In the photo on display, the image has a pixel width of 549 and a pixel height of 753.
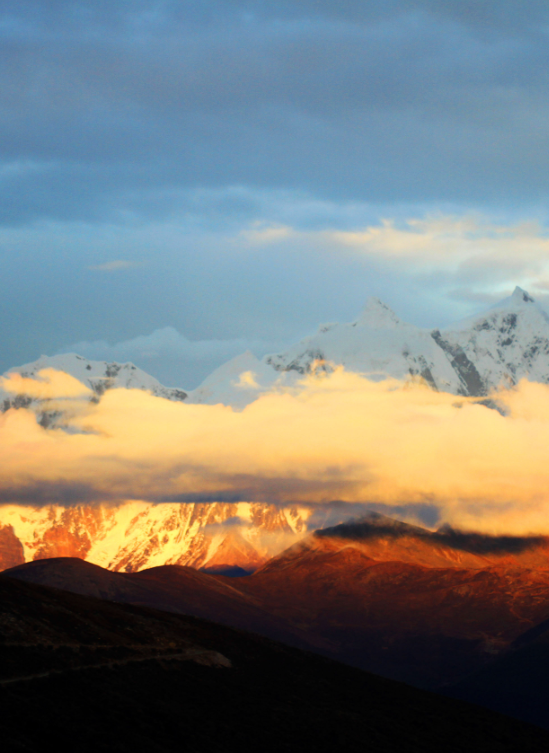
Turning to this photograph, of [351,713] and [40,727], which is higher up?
[40,727]

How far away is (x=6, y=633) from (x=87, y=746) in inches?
1094

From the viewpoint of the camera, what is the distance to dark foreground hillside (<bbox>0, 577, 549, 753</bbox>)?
96188 mm

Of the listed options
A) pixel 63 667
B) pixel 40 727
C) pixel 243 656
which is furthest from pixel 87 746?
pixel 243 656

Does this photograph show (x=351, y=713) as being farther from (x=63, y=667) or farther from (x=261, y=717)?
(x=63, y=667)

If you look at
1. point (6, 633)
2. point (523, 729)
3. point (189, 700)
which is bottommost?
point (523, 729)

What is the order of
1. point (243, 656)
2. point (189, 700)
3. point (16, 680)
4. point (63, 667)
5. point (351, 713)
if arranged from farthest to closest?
point (243, 656) → point (351, 713) → point (189, 700) → point (63, 667) → point (16, 680)

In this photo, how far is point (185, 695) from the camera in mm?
117875

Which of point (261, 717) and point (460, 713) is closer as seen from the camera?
point (261, 717)

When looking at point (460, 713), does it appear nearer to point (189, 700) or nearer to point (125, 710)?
point (189, 700)

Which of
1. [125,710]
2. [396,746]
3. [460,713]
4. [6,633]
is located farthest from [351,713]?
[6,633]

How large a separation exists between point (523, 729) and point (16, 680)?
79.2 metres

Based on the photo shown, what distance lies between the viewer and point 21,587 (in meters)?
139

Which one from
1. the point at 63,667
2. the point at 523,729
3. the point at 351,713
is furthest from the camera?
the point at 523,729

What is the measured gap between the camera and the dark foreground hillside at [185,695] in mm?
96188
